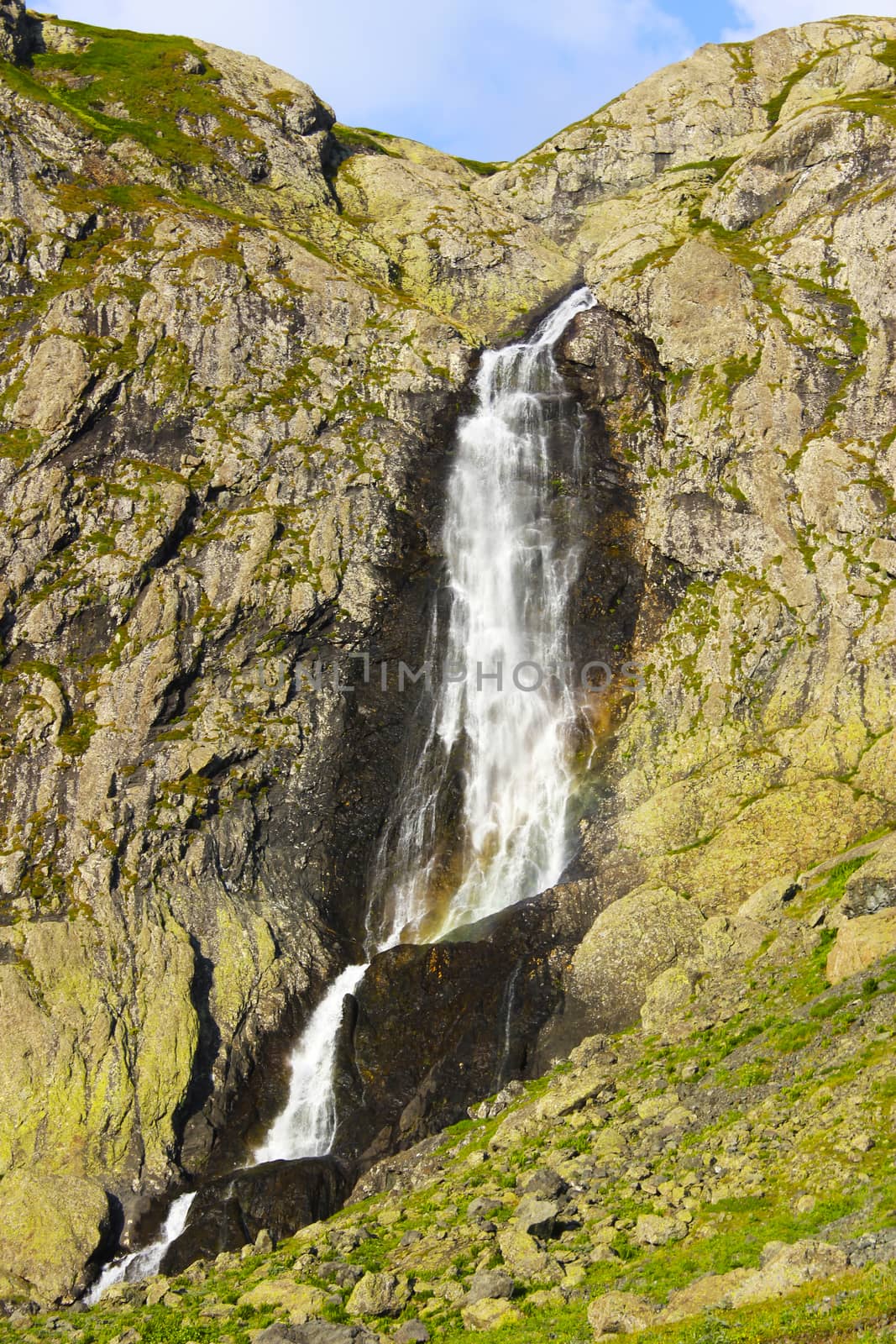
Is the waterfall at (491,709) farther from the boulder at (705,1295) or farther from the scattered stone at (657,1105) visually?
the boulder at (705,1295)

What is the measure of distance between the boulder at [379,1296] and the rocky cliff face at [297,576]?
53.5 ft

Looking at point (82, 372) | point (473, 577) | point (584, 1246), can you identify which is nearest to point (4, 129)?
point (82, 372)

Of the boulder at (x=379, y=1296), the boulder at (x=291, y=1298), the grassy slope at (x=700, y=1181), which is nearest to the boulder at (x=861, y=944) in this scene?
the grassy slope at (x=700, y=1181)

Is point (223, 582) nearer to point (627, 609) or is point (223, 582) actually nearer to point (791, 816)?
point (627, 609)

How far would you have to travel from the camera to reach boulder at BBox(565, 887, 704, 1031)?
39.0 metres

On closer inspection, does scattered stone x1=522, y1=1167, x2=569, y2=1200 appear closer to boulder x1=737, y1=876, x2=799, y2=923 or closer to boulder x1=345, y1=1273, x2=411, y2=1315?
boulder x1=345, y1=1273, x2=411, y2=1315

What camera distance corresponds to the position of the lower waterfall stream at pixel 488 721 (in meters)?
45.4

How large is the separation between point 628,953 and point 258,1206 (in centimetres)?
1692

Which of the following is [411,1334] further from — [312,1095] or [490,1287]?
[312,1095]

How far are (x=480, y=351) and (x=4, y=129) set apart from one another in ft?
127

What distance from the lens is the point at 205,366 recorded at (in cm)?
6309

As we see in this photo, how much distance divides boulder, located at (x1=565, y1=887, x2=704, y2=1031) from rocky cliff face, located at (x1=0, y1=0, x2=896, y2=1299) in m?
0.29

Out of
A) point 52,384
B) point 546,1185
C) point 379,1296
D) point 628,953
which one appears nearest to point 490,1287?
point 379,1296

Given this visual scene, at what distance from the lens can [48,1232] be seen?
3434 cm
